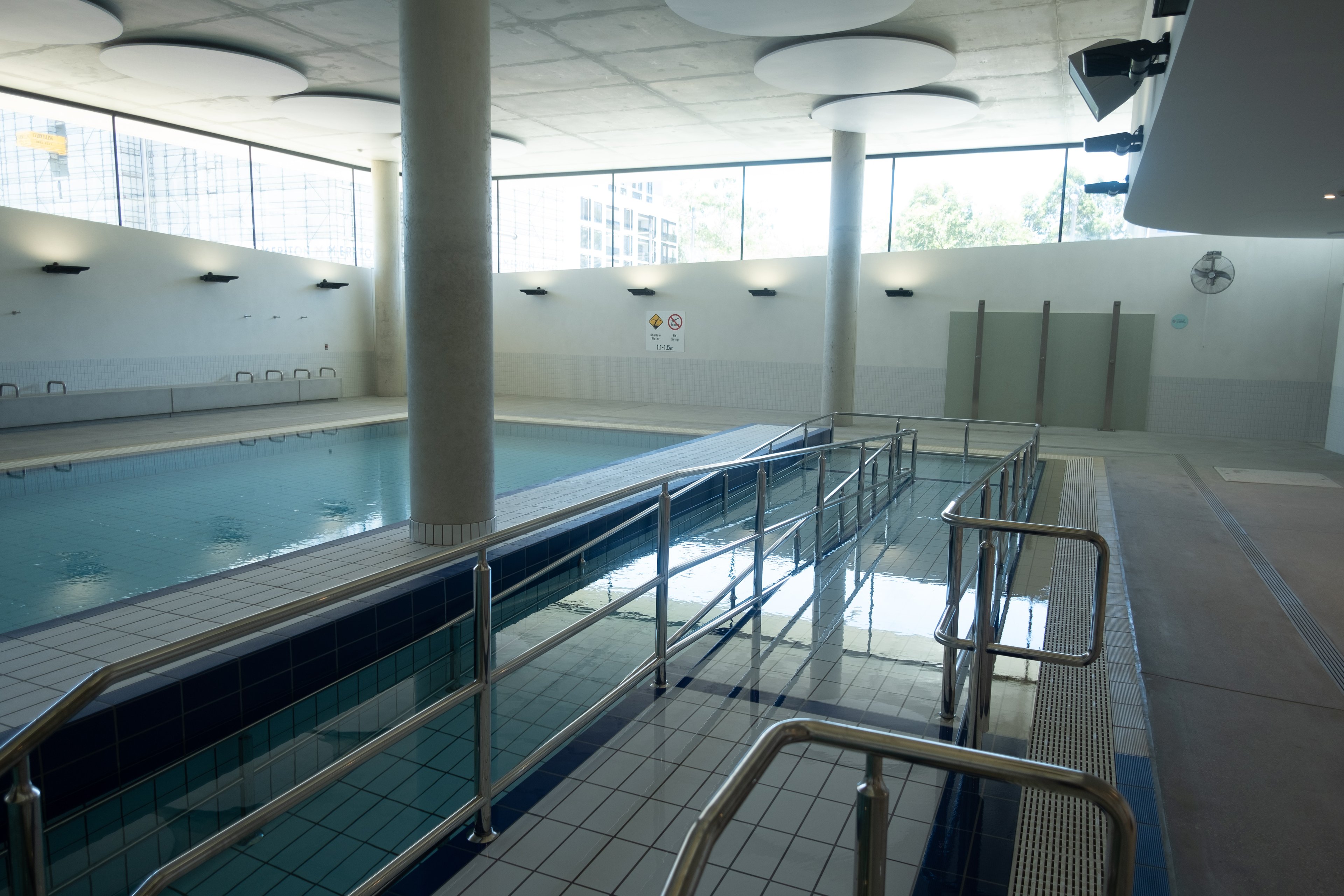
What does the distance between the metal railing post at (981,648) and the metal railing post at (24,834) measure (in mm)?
2111

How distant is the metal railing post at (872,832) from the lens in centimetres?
107

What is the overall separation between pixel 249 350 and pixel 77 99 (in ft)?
12.5

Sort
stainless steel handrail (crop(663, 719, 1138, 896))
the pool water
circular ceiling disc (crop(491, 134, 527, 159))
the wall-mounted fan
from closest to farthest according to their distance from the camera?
1. stainless steel handrail (crop(663, 719, 1138, 896))
2. the pool water
3. the wall-mounted fan
4. circular ceiling disc (crop(491, 134, 527, 159))

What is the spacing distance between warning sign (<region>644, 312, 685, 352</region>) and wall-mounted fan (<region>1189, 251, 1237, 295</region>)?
732 cm

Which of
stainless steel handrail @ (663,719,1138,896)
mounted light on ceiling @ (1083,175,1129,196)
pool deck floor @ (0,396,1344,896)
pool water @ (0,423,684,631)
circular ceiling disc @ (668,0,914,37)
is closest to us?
stainless steel handrail @ (663,719,1138,896)

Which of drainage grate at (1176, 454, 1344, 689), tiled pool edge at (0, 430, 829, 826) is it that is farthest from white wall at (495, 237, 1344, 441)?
tiled pool edge at (0, 430, 829, 826)

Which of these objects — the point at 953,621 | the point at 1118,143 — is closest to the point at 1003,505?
the point at 953,621

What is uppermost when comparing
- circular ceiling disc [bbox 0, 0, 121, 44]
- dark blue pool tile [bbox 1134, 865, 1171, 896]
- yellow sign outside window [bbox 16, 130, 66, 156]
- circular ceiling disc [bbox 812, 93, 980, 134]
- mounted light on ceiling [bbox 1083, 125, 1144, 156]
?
circular ceiling disc [bbox 812, 93, 980, 134]

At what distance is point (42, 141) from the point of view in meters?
10.6

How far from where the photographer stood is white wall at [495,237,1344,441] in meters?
10.6

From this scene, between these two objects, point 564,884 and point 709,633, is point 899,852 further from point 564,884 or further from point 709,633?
point 709,633

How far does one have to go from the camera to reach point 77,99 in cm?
1059

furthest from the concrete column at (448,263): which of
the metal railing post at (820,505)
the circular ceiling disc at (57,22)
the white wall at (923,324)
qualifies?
the white wall at (923,324)

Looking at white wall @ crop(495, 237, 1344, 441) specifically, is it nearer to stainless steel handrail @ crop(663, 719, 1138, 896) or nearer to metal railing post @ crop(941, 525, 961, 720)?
metal railing post @ crop(941, 525, 961, 720)
